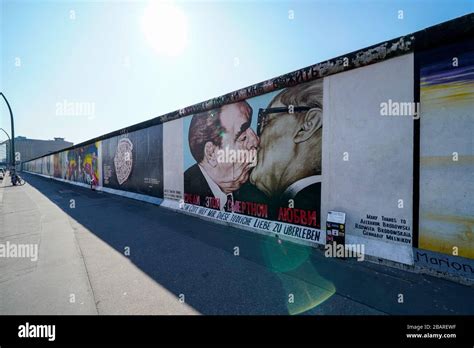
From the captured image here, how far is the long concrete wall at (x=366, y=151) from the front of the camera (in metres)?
3.94

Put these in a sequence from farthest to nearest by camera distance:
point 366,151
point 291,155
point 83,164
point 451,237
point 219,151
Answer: point 83,164
point 219,151
point 291,155
point 366,151
point 451,237

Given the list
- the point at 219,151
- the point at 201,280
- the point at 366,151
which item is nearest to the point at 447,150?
the point at 366,151

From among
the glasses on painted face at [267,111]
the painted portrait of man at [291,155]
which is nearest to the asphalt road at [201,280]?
the painted portrait of man at [291,155]

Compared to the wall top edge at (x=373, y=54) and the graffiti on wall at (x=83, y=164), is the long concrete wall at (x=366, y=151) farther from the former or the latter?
the graffiti on wall at (x=83, y=164)

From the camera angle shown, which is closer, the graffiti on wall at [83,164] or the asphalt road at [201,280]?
the asphalt road at [201,280]

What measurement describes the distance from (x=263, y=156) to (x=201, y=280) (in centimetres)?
422

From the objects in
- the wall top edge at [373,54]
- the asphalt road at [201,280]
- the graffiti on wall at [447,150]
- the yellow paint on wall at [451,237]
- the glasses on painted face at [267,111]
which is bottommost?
the asphalt road at [201,280]

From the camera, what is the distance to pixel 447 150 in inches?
157

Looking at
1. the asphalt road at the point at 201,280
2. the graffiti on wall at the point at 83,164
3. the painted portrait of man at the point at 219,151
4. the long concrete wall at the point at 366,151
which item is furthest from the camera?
the graffiti on wall at the point at 83,164

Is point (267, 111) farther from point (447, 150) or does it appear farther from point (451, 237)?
point (451, 237)

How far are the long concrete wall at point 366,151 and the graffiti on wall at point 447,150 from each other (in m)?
0.02

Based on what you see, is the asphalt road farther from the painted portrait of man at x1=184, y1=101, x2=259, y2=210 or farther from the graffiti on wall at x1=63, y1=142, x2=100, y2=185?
the graffiti on wall at x1=63, y1=142, x2=100, y2=185

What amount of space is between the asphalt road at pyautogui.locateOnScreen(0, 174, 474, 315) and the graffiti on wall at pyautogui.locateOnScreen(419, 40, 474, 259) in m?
0.86
